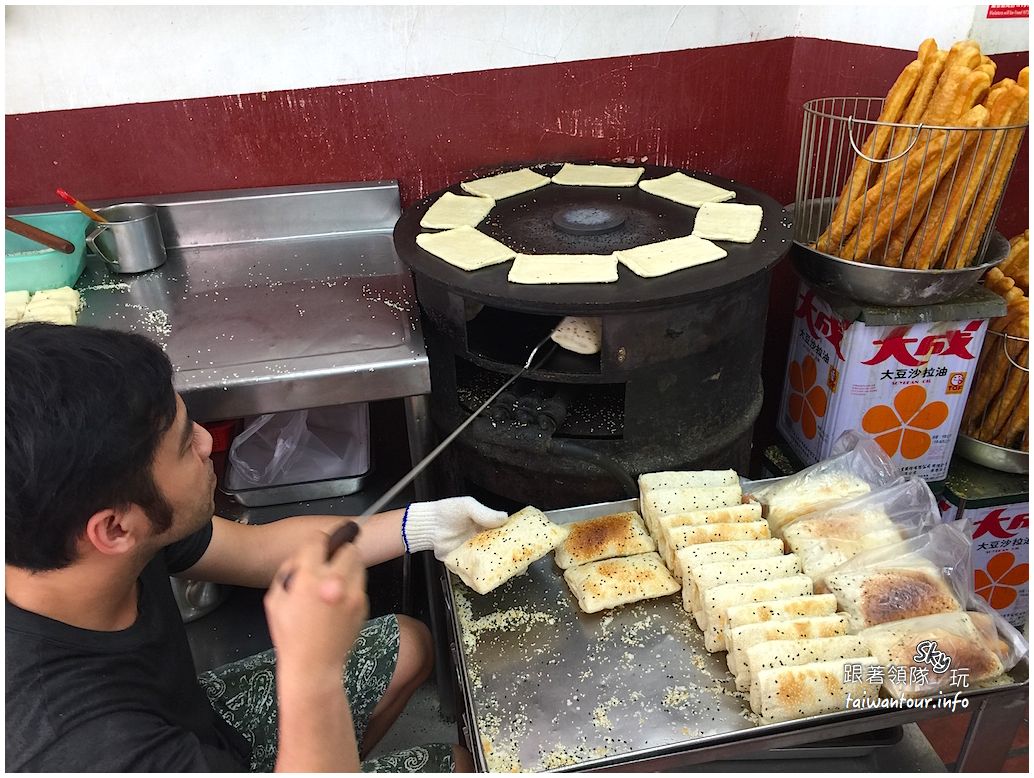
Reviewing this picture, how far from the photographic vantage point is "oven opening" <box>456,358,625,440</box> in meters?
2.04

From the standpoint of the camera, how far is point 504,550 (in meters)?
1.73

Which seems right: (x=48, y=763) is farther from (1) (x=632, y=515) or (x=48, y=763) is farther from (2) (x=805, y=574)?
(2) (x=805, y=574)

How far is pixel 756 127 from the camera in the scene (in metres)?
2.94

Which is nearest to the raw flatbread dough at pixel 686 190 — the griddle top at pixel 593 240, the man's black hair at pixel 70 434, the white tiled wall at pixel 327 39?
the griddle top at pixel 593 240

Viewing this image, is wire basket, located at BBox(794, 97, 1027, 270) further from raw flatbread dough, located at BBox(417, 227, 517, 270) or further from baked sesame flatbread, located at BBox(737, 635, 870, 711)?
baked sesame flatbread, located at BBox(737, 635, 870, 711)

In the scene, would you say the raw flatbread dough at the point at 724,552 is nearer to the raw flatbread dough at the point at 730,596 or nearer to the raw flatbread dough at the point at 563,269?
the raw flatbread dough at the point at 730,596

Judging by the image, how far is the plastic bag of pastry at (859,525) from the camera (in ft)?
5.86

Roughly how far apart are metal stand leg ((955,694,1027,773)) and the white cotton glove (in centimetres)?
118

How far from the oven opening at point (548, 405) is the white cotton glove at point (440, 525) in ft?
0.91

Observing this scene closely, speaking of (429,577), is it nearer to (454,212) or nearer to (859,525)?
(454,212)

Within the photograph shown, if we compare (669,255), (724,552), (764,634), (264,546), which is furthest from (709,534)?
(264,546)

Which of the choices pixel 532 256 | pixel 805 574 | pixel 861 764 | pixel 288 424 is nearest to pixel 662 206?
pixel 532 256

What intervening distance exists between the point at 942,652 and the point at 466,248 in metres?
1.55

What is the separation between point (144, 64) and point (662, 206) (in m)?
1.88
